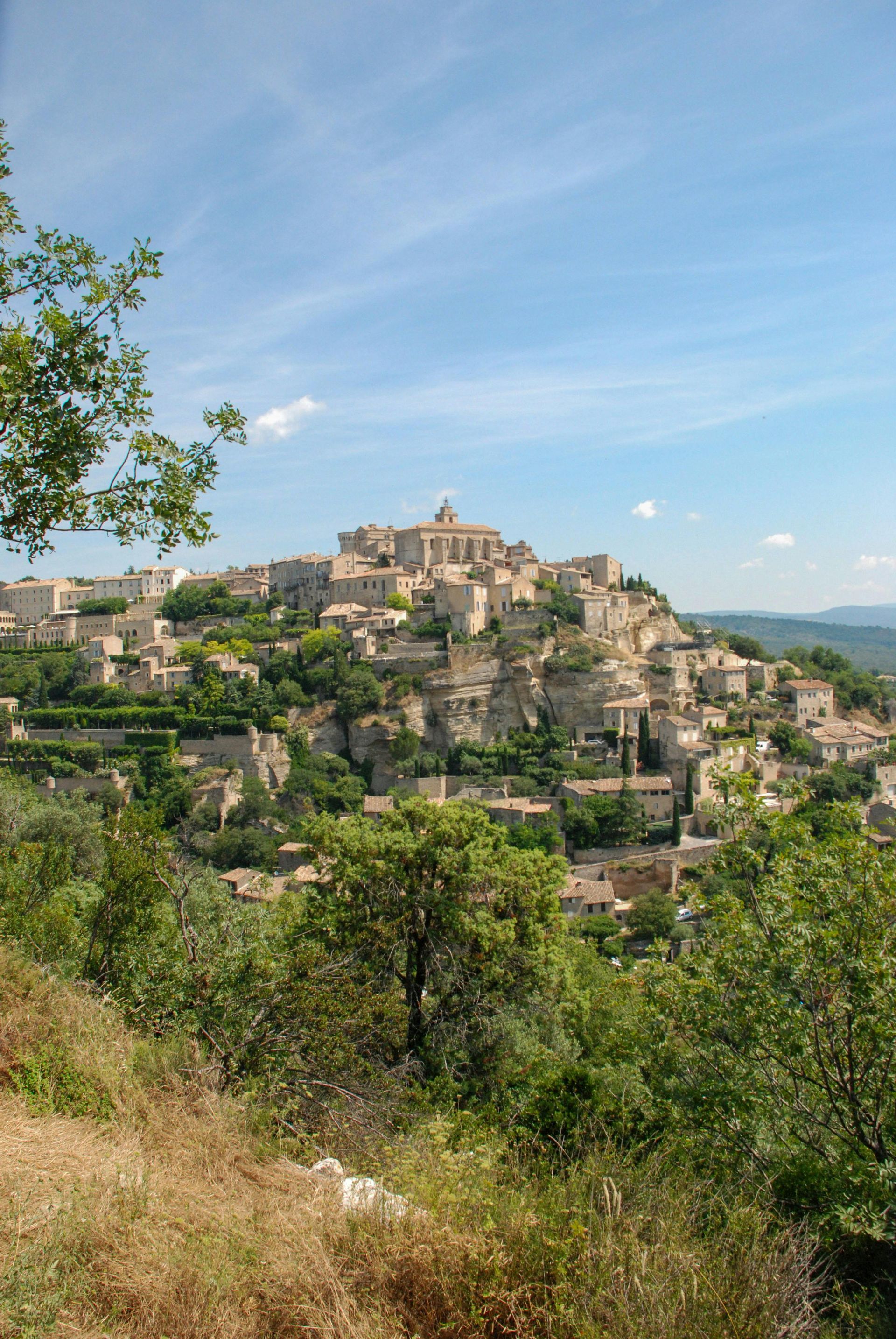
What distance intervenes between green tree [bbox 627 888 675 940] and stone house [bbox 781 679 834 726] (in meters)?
21.3

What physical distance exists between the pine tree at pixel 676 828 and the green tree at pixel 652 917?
4967mm

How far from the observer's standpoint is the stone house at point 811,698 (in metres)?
46.2

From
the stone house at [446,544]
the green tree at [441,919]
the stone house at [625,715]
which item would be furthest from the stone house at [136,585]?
the green tree at [441,919]

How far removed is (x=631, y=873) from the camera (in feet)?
109

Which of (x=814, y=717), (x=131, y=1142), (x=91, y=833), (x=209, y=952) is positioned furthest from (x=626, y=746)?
(x=131, y=1142)

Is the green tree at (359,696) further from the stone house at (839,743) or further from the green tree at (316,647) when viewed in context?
the stone house at (839,743)

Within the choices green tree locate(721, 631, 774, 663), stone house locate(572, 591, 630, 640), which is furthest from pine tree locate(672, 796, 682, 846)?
green tree locate(721, 631, 774, 663)

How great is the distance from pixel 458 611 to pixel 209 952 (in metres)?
41.6

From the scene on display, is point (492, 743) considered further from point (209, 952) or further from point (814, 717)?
point (209, 952)

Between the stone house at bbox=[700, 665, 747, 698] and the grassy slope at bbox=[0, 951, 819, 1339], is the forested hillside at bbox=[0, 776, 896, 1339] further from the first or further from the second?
the stone house at bbox=[700, 665, 747, 698]

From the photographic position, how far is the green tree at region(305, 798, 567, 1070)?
9.17 m

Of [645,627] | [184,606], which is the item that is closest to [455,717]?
[645,627]

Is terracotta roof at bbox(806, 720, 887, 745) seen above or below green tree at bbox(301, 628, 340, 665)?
below

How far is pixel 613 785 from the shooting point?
36.4 metres
